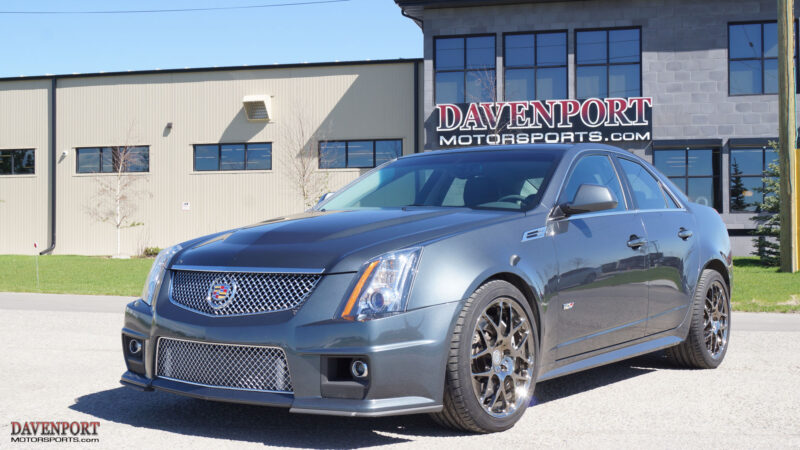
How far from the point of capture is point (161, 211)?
119ft

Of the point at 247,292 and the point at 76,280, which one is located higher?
the point at 247,292

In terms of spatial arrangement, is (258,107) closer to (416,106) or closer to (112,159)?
(416,106)

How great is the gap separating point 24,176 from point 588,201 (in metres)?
37.5

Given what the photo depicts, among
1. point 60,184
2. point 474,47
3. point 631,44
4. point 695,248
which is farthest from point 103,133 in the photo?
point 695,248

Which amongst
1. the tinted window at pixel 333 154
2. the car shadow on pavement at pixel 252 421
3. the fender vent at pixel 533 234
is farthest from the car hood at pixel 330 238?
the tinted window at pixel 333 154

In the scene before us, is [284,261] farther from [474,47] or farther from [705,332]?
[474,47]

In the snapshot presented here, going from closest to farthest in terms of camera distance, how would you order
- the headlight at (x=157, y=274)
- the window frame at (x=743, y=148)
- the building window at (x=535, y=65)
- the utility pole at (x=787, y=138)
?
the headlight at (x=157, y=274)
the utility pole at (x=787, y=138)
the window frame at (x=743, y=148)
the building window at (x=535, y=65)

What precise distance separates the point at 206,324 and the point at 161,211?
3329 cm

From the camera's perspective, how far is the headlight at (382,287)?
404 centimetres

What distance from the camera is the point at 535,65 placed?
30.2 meters

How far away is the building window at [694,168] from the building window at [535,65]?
13.7 ft

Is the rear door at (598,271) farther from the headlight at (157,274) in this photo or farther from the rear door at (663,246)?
the headlight at (157,274)

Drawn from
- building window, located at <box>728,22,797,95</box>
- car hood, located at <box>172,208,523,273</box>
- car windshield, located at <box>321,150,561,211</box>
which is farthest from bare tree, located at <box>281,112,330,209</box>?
car hood, located at <box>172,208,523,273</box>

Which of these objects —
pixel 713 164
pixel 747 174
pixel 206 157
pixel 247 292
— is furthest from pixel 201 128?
pixel 247 292
